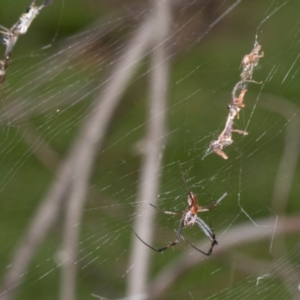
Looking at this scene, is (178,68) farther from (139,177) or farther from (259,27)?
(139,177)

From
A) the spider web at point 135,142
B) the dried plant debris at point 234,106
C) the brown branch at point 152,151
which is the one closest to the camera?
the dried plant debris at point 234,106

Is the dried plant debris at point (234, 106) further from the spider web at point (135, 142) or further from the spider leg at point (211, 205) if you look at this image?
the spider web at point (135, 142)

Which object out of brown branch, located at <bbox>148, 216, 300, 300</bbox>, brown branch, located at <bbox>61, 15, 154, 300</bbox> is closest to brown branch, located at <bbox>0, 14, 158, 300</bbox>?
brown branch, located at <bbox>61, 15, 154, 300</bbox>

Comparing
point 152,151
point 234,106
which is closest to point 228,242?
point 152,151

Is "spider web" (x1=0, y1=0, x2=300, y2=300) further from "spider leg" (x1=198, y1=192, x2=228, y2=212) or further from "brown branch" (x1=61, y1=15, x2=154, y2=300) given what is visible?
"spider leg" (x1=198, y1=192, x2=228, y2=212)

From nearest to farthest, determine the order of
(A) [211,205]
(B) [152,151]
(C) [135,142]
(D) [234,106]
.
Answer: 1. (D) [234,106]
2. (A) [211,205]
3. (B) [152,151]
4. (C) [135,142]

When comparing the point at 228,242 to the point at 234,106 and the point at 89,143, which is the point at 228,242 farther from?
the point at 234,106

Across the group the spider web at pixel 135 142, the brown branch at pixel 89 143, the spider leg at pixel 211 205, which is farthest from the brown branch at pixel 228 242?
the spider leg at pixel 211 205

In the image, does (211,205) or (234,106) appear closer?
(234,106)

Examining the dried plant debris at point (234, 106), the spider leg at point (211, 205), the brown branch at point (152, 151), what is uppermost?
the brown branch at point (152, 151)
